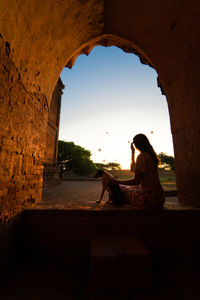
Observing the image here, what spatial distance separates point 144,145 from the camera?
262cm

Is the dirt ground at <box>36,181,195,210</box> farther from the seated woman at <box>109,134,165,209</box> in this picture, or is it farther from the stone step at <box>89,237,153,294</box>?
the stone step at <box>89,237,153,294</box>

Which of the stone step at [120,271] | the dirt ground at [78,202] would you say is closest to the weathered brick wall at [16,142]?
the dirt ground at [78,202]

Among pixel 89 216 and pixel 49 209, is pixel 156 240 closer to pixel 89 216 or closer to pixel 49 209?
pixel 89 216

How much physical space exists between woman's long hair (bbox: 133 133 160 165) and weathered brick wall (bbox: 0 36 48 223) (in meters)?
2.30

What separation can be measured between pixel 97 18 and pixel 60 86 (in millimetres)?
12039

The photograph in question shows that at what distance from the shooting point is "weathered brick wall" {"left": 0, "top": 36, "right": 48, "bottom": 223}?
1.93 m

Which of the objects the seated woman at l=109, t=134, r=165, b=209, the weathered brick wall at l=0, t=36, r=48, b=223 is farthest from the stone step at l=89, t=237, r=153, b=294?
the weathered brick wall at l=0, t=36, r=48, b=223

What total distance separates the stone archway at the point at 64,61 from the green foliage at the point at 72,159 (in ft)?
72.5

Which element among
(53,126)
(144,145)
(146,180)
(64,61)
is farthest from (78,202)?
(53,126)

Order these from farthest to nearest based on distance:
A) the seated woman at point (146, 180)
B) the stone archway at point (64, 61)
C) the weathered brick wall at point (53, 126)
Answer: the weathered brick wall at point (53, 126), the seated woman at point (146, 180), the stone archway at point (64, 61)

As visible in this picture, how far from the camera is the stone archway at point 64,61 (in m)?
2.04

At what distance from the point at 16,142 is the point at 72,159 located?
23.5 m

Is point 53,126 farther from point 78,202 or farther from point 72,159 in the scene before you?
point 72,159

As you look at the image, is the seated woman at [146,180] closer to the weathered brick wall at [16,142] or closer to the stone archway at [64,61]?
the stone archway at [64,61]
